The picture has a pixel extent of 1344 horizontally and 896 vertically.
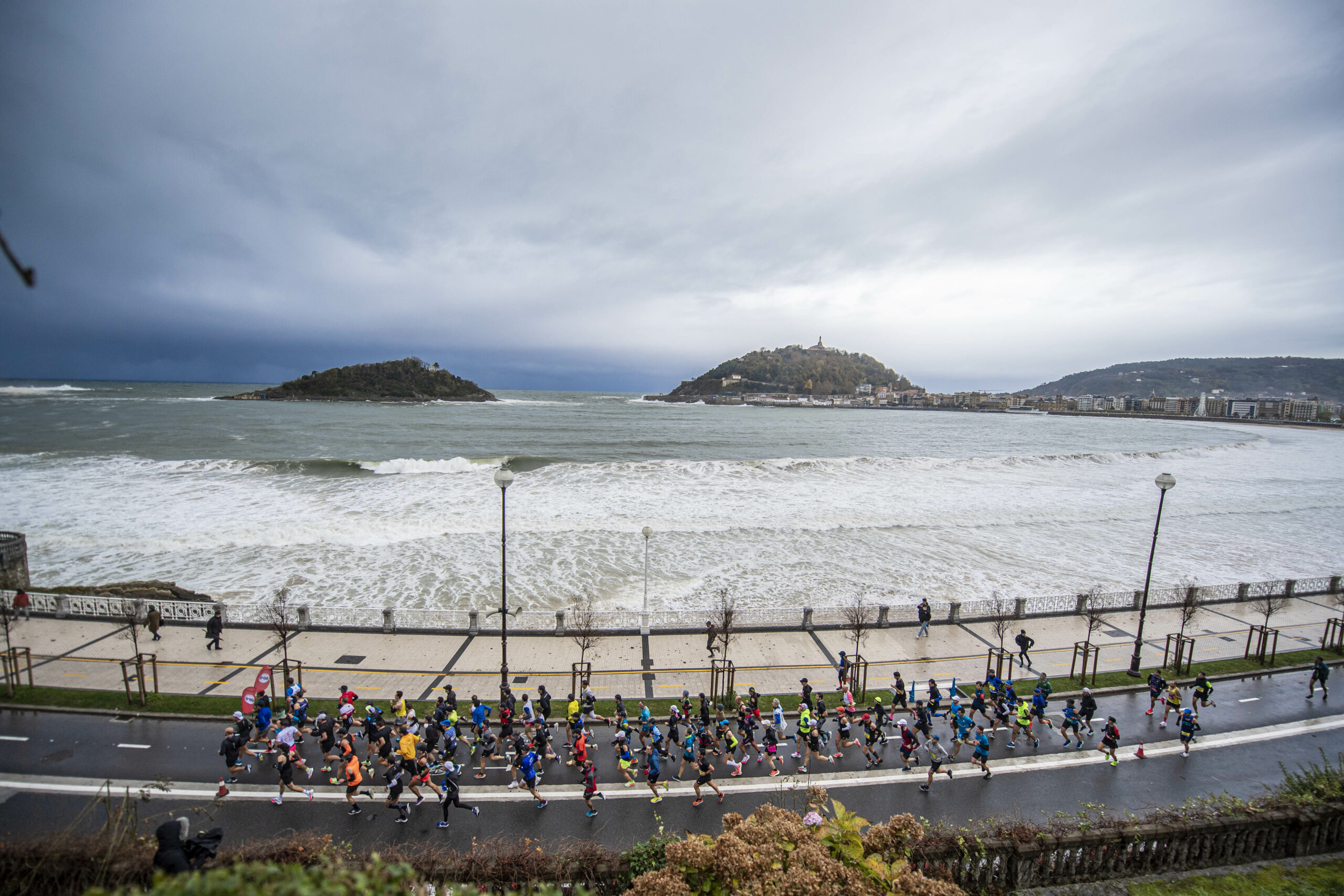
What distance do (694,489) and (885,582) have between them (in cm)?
2135

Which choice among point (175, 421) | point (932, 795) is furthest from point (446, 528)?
point (175, 421)

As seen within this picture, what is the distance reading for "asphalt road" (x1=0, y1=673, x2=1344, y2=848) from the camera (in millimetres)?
9305

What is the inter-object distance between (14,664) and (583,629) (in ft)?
46.0

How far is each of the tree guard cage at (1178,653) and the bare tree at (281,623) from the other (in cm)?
2403

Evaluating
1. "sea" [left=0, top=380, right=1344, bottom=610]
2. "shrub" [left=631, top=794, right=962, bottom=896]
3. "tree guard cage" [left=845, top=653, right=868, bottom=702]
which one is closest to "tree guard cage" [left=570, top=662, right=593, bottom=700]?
"sea" [left=0, top=380, right=1344, bottom=610]

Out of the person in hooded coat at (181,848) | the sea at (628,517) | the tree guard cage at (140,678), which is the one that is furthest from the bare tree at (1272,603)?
the tree guard cage at (140,678)

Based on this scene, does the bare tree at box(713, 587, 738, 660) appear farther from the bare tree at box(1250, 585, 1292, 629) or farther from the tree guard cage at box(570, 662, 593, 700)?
the bare tree at box(1250, 585, 1292, 629)

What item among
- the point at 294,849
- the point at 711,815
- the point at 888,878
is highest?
the point at 888,878

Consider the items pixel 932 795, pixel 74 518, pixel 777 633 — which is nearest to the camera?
pixel 932 795

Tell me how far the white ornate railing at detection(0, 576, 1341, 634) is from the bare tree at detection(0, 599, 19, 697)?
541 mm

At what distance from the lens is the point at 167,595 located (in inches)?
760

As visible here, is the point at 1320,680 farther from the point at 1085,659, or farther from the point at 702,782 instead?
the point at 702,782

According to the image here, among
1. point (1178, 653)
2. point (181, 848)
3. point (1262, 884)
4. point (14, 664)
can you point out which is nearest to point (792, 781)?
point (1262, 884)

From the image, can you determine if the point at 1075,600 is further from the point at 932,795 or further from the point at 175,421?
the point at 175,421
